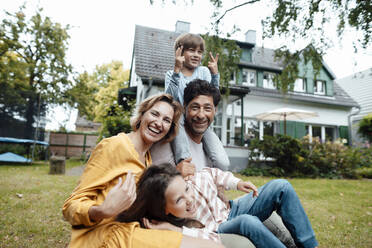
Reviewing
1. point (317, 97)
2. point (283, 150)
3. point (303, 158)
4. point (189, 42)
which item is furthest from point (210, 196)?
point (317, 97)

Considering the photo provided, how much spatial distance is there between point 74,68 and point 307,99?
14.6 metres

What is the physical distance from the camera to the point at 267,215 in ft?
6.00

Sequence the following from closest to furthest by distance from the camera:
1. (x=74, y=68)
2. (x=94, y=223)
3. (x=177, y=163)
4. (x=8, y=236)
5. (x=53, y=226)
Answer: (x=94, y=223)
(x=177, y=163)
(x=8, y=236)
(x=53, y=226)
(x=74, y=68)

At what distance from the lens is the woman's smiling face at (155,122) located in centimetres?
187

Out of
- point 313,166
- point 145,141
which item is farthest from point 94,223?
point 313,166

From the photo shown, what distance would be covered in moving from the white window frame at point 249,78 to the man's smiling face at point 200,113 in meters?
12.1

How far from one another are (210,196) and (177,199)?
0.50m

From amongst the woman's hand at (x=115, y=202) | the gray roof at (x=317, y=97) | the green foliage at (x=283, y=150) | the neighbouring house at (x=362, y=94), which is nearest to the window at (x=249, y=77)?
the gray roof at (x=317, y=97)

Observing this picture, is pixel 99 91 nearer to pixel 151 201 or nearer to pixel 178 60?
pixel 178 60

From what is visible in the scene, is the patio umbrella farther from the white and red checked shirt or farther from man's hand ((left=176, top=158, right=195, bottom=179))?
→ man's hand ((left=176, top=158, right=195, bottom=179))

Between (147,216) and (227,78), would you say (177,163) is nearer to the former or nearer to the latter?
(147,216)

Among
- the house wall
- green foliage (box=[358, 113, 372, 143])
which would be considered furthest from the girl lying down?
the house wall

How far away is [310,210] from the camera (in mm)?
4809

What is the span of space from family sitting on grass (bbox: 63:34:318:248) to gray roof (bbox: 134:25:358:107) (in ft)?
27.5
